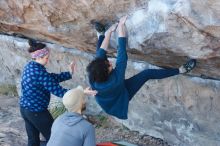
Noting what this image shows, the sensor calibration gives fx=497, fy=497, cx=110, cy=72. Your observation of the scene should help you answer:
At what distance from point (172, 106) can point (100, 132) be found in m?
1.22

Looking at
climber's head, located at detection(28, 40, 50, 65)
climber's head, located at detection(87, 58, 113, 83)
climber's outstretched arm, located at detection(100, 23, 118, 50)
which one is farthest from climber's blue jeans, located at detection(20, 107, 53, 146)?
climber's outstretched arm, located at detection(100, 23, 118, 50)

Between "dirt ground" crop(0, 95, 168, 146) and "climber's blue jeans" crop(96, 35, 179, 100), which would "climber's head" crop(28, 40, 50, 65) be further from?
"dirt ground" crop(0, 95, 168, 146)

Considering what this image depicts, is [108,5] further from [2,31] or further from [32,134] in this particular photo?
[2,31]

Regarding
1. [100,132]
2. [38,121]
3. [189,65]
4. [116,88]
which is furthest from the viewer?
[100,132]

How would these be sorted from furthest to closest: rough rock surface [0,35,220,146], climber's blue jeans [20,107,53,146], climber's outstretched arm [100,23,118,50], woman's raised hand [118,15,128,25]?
rough rock surface [0,35,220,146] < climber's blue jeans [20,107,53,146] < climber's outstretched arm [100,23,118,50] < woman's raised hand [118,15,128,25]

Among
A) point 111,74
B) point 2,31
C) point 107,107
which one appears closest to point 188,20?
point 111,74

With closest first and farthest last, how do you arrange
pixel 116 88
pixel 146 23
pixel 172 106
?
pixel 146 23 < pixel 116 88 < pixel 172 106

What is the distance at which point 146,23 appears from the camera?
4.44 metres

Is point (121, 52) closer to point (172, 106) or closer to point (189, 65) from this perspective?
point (189, 65)

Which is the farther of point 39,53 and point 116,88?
point 39,53

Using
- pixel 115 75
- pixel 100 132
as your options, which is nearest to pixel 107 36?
pixel 115 75

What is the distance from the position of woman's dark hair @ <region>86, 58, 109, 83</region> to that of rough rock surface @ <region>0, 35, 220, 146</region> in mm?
1098

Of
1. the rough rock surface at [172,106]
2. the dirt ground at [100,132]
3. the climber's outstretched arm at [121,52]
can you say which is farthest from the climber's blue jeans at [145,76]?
the dirt ground at [100,132]

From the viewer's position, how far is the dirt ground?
6117mm
